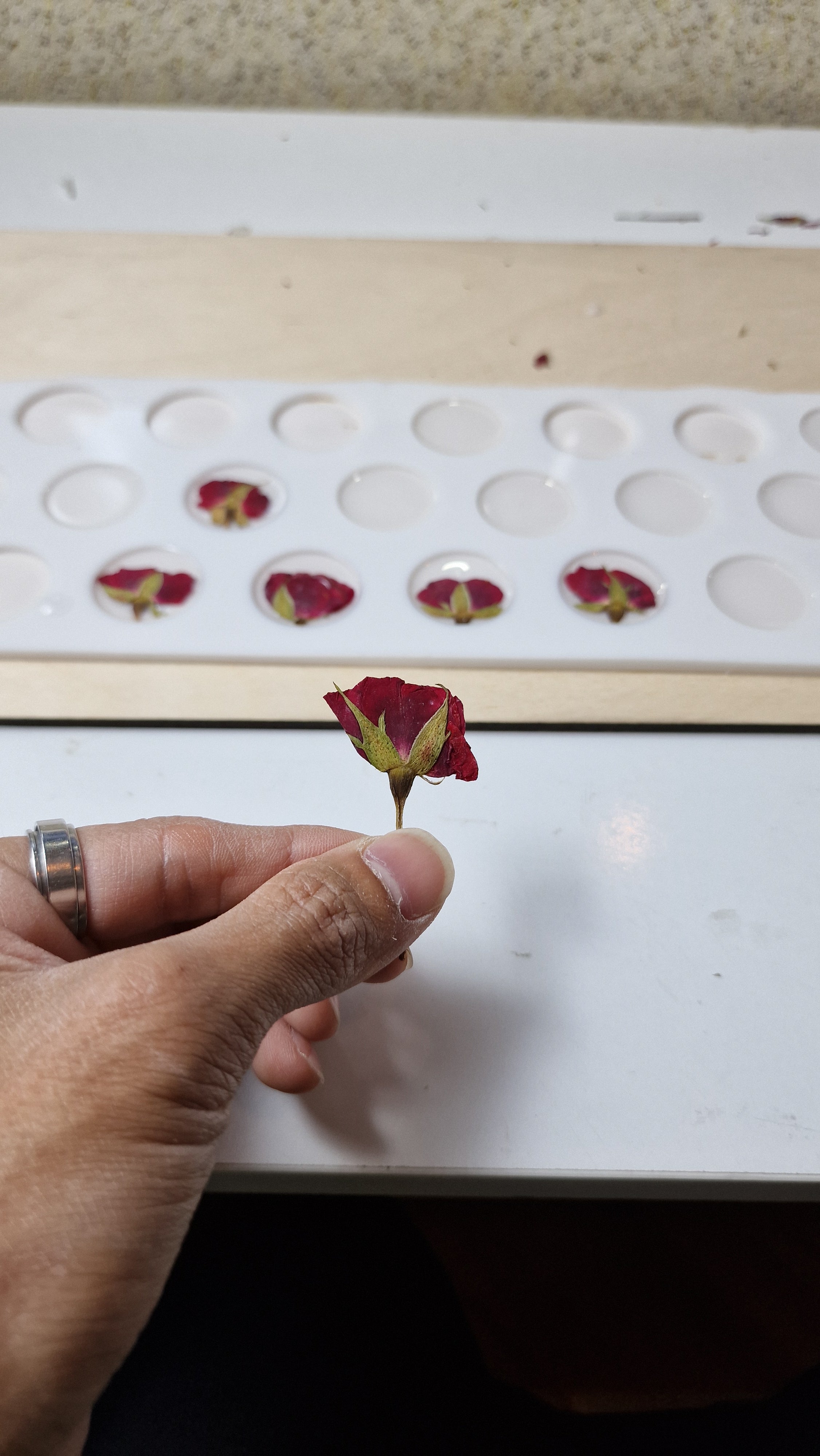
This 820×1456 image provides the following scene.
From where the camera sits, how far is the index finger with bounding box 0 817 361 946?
47cm

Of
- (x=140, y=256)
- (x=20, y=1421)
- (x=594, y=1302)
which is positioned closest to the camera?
(x=20, y=1421)

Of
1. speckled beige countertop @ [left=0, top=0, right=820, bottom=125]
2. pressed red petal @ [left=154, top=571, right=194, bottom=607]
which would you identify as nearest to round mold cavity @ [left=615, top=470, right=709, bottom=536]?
pressed red petal @ [left=154, top=571, right=194, bottom=607]

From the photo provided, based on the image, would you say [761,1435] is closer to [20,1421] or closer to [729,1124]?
[729,1124]

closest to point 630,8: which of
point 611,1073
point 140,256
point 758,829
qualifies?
point 140,256

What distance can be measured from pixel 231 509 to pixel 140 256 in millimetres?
366

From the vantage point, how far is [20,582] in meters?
0.71

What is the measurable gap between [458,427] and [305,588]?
0.21 m

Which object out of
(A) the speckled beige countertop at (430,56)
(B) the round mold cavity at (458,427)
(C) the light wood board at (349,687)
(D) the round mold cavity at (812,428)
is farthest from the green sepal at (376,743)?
(A) the speckled beige countertop at (430,56)

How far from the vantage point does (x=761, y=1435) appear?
63 centimetres

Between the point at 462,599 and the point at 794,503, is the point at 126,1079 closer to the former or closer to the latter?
the point at 462,599

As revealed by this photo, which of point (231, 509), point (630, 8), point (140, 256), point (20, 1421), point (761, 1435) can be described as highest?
point (630, 8)

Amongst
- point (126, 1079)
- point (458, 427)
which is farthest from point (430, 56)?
point (126, 1079)

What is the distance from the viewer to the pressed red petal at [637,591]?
0.71m

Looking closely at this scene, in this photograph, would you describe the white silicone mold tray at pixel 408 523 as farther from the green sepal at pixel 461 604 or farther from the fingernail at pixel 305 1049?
the fingernail at pixel 305 1049
